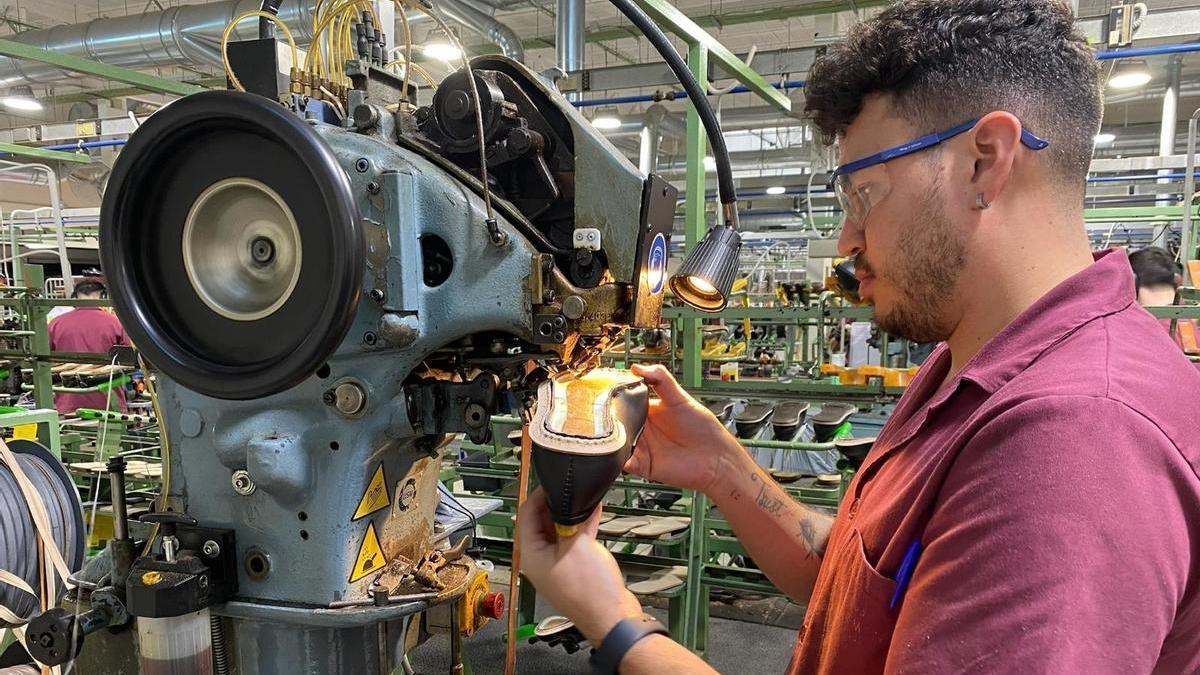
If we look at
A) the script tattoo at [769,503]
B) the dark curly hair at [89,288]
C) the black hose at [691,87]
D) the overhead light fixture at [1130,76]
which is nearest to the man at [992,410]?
the black hose at [691,87]

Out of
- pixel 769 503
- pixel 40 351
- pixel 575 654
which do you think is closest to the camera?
pixel 769 503

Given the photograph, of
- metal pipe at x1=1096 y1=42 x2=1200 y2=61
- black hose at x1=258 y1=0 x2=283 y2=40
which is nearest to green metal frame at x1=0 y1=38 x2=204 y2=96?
black hose at x1=258 y1=0 x2=283 y2=40

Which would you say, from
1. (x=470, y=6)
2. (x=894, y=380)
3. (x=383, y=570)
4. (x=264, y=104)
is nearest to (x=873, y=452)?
(x=383, y=570)

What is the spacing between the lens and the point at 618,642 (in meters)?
0.87

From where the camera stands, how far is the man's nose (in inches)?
39.8

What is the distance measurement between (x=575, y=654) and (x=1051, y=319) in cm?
323

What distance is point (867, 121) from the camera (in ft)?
3.17

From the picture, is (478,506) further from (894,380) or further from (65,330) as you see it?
(65,330)

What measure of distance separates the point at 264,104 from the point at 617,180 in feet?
1.53

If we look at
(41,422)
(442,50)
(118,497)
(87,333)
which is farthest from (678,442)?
(87,333)

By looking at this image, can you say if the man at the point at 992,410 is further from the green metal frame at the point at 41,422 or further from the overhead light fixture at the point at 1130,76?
the overhead light fixture at the point at 1130,76

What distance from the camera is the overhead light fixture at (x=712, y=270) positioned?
47.8 inches

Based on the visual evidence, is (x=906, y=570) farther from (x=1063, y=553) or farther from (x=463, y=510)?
(x=463, y=510)

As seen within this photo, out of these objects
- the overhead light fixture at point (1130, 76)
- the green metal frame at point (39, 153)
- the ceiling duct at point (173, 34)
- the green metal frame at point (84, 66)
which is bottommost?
the green metal frame at point (39, 153)
